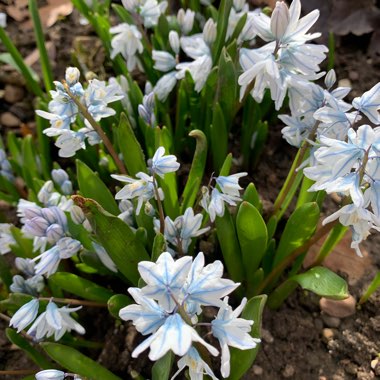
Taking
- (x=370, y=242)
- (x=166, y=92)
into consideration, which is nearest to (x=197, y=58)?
(x=166, y=92)

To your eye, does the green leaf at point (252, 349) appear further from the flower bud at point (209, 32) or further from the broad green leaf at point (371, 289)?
the flower bud at point (209, 32)

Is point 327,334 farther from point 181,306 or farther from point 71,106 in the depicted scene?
point 71,106

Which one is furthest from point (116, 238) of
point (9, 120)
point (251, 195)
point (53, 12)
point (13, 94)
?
point (53, 12)

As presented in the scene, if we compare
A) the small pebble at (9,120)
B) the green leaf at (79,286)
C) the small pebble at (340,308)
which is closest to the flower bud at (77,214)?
the green leaf at (79,286)

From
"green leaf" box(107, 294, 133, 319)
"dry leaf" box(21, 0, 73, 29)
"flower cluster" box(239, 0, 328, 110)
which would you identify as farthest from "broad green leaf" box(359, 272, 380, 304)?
"dry leaf" box(21, 0, 73, 29)

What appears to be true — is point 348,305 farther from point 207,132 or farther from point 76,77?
point 76,77

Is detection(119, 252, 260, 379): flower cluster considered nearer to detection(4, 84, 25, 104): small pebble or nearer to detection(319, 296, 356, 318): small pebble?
detection(319, 296, 356, 318): small pebble
